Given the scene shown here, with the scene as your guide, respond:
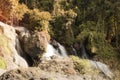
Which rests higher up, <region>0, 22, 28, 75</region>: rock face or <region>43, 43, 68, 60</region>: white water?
<region>0, 22, 28, 75</region>: rock face

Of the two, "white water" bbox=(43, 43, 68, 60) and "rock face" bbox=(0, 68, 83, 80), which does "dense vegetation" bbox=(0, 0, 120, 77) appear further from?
"rock face" bbox=(0, 68, 83, 80)

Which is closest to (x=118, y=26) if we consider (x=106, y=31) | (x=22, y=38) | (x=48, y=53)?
(x=106, y=31)

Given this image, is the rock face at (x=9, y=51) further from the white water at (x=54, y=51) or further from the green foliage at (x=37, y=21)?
the green foliage at (x=37, y=21)

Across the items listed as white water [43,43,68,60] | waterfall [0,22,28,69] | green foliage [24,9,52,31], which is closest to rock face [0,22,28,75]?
waterfall [0,22,28,69]

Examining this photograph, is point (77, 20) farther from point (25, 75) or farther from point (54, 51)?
point (25, 75)

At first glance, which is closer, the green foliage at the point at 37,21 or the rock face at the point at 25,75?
the rock face at the point at 25,75

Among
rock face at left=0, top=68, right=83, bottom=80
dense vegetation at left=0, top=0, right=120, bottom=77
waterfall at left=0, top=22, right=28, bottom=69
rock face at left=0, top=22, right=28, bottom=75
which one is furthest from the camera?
dense vegetation at left=0, top=0, right=120, bottom=77

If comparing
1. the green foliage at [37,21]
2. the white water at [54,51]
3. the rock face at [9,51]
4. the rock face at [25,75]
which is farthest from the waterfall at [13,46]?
the rock face at [25,75]

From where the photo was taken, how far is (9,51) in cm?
2416

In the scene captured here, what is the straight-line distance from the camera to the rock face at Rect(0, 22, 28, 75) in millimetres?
22264

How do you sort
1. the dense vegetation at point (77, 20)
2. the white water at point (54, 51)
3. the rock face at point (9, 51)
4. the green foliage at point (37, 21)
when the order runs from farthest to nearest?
the dense vegetation at point (77, 20), the green foliage at point (37, 21), the white water at point (54, 51), the rock face at point (9, 51)

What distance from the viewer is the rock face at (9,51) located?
73.0 feet

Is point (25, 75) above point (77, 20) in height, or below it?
above

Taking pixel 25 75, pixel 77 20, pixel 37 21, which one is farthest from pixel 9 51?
pixel 25 75
